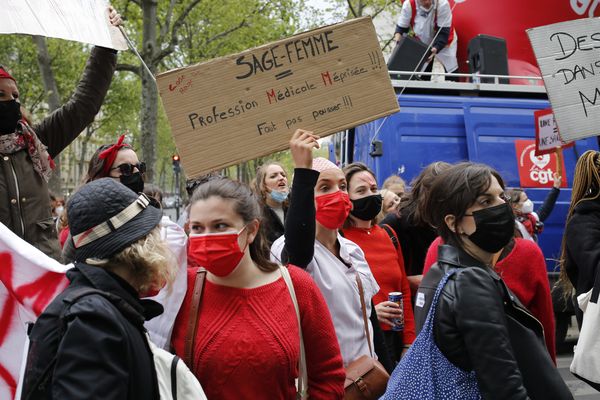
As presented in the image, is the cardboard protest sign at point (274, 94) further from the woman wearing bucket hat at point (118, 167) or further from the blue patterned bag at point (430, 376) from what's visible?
the blue patterned bag at point (430, 376)

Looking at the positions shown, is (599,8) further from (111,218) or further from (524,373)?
(111,218)

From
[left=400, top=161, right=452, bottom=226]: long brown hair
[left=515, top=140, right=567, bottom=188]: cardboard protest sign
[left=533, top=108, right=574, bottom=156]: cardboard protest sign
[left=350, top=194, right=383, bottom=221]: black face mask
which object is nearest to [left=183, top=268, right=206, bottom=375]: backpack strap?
[left=400, top=161, right=452, bottom=226]: long brown hair

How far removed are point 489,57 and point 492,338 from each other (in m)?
7.37

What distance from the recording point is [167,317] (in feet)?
8.84

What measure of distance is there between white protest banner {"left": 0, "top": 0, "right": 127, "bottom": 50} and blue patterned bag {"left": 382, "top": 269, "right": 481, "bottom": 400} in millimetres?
1724

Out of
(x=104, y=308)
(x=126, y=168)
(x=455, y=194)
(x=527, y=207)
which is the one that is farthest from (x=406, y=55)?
(x=104, y=308)

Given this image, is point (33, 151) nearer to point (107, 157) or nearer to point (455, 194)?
point (107, 157)

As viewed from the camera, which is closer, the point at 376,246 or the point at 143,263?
the point at 143,263

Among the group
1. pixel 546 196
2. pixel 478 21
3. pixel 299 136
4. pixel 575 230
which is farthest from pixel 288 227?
pixel 478 21

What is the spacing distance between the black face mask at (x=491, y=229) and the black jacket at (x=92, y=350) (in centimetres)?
138

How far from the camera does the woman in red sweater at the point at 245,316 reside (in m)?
2.57

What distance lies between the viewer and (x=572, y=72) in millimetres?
4441

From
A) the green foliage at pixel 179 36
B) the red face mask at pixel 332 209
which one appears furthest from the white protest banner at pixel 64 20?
the green foliage at pixel 179 36

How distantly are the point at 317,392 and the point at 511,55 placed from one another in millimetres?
8543
